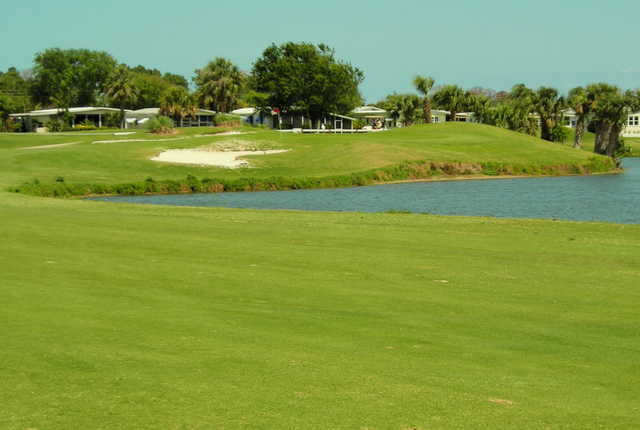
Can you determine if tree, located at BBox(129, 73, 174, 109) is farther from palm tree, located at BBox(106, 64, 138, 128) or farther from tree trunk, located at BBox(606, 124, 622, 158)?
tree trunk, located at BBox(606, 124, 622, 158)

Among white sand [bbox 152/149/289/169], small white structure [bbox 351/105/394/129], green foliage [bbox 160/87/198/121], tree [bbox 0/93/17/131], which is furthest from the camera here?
small white structure [bbox 351/105/394/129]

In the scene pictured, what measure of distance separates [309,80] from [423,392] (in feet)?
399

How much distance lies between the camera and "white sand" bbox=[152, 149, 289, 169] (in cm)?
7338

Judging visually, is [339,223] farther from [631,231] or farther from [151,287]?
[151,287]

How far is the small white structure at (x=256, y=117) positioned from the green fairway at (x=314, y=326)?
110504 millimetres

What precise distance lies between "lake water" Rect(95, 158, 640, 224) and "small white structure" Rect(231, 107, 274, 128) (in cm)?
6733

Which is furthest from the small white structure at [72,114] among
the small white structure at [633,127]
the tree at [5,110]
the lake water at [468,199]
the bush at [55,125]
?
the small white structure at [633,127]

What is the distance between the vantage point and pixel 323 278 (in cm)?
1616

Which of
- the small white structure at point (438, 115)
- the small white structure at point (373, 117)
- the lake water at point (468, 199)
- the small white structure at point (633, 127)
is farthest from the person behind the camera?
the small white structure at point (633, 127)

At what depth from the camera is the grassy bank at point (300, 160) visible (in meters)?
63.1

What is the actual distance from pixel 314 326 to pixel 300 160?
6559 cm

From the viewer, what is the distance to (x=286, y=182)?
211ft

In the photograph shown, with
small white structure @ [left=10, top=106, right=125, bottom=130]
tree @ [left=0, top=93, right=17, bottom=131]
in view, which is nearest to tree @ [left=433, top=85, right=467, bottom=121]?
small white structure @ [left=10, top=106, right=125, bottom=130]

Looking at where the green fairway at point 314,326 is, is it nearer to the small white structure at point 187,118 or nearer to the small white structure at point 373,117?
the small white structure at point 187,118
